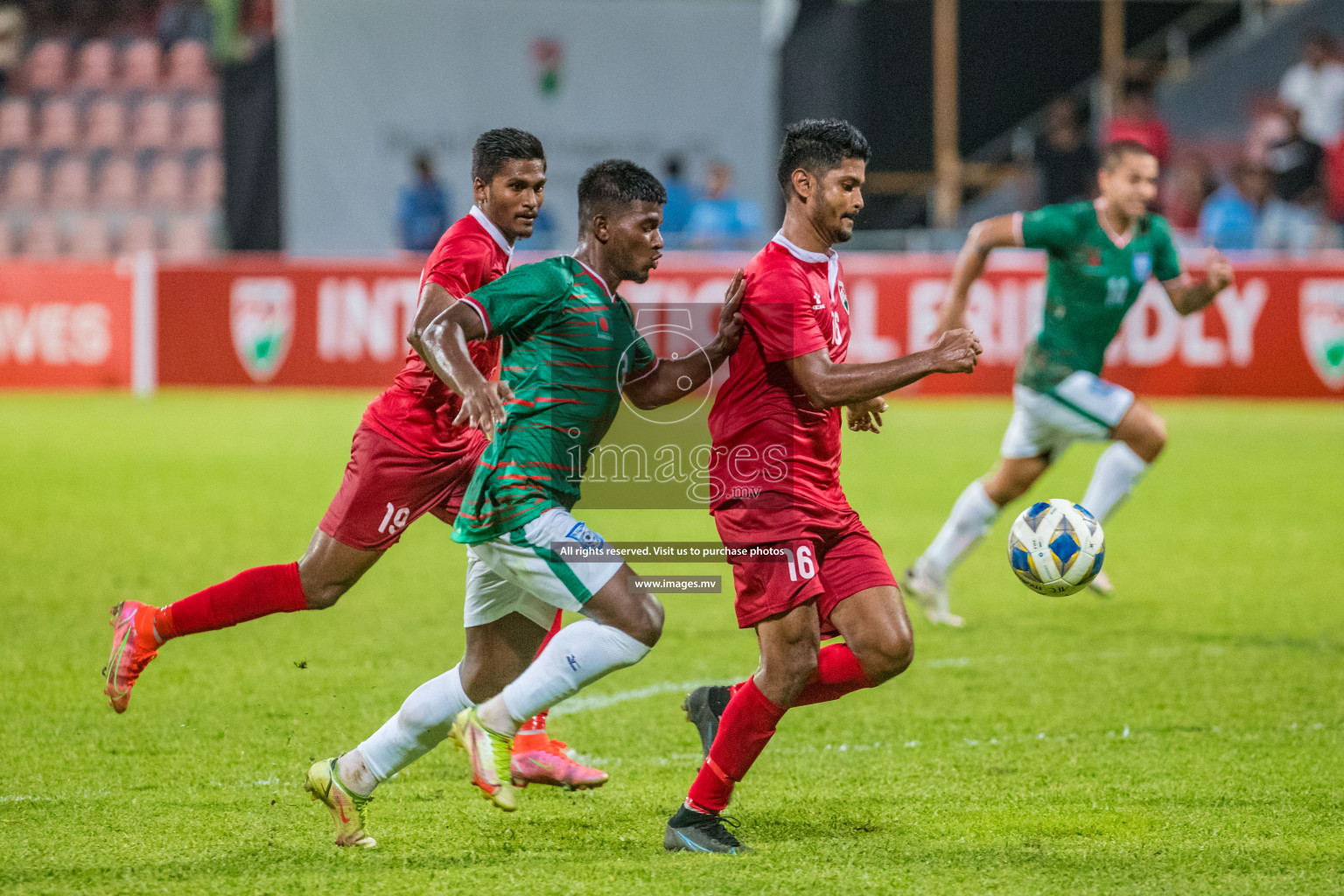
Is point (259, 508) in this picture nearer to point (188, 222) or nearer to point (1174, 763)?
point (1174, 763)

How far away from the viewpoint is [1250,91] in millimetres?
22359

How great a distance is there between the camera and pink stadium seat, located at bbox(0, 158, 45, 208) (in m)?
25.0

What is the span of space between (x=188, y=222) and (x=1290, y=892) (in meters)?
22.1

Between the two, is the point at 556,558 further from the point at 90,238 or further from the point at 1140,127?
the point at 90,238

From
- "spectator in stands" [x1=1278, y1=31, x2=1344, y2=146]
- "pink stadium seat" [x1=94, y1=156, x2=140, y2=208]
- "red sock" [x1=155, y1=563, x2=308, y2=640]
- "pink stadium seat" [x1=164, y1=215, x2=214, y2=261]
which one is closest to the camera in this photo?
"red sock" [x1=155, y1=563, x2=308, y2=640]

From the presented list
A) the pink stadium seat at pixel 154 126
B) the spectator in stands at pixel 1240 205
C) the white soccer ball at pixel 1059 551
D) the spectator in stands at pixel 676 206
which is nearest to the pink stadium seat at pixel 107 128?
the pink stadium seat at pixel 154 126

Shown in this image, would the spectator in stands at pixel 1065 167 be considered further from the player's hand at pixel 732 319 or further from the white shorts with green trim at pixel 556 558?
the white shorts with green trim at pixel 556 558

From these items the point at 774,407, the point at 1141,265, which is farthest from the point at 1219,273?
the point at 774,407

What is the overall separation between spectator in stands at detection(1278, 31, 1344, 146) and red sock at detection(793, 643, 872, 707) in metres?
16.7

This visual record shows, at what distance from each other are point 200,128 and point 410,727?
23.4 meters

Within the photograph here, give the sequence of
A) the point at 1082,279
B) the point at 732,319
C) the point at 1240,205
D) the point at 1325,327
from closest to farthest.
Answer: the point at 732,319
the point at 1082,279
the point at 1325,327
the point at 1240,205

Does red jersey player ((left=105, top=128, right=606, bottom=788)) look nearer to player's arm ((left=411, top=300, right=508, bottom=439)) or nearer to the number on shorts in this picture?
player's arm ((left=411, top=300, right=508, bottom=439))

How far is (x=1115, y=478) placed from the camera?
7.94 m

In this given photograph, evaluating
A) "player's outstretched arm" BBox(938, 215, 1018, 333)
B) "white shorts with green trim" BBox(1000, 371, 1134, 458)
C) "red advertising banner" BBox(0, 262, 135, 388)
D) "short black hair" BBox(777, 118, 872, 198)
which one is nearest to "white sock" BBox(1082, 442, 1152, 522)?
"white shorts with green trim" BBox(1000, 371, 1134, 458)
